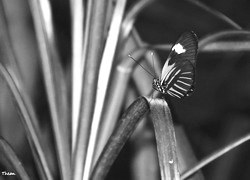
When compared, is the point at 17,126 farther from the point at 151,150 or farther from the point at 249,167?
the point at 249,167

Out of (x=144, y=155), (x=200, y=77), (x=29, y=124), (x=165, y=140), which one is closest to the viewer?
(x=165, y=140)

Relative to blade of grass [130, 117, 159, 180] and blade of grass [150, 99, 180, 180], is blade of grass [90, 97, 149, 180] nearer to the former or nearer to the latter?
blade of grass [150, 99, 180, 180]

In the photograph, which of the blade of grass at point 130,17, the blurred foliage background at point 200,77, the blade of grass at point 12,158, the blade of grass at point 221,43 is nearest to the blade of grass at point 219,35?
the blade of grass at point 221,43

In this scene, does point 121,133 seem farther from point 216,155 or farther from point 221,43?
point 221,43

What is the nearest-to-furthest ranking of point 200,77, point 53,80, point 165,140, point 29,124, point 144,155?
point 165,140 → point 29,124 → point 53,80 → point 144,155 → point 200,77

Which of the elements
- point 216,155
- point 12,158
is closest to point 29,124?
point 12,158

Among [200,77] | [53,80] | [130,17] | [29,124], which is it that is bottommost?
[29,124]

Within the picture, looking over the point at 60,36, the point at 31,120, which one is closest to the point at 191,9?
the point at 60,36
